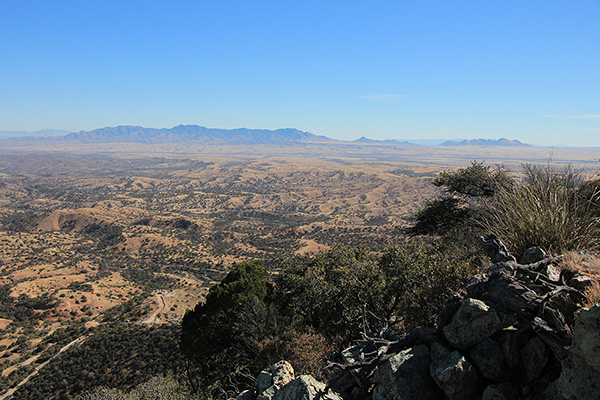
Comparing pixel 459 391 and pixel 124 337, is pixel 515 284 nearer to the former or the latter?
pixel 459 391

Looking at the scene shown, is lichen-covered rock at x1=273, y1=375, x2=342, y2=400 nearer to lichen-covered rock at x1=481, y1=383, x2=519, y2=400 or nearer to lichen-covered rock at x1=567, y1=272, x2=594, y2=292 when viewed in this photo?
lichen-covered rock at x1=481, y1=383, x2=519, y2=400

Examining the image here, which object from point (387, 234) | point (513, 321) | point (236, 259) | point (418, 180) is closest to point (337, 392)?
point (513, 321)

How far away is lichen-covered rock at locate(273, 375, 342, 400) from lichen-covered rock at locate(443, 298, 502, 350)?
2.57m

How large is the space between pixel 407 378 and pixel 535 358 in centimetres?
195

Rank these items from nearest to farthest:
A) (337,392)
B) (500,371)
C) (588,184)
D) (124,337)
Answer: (500,371) < (337,392) < (588,184) < (124,337)

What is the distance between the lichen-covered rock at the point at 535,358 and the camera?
191 inches

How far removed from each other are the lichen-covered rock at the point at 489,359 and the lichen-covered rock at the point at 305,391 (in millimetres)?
2676

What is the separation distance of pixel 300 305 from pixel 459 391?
39.6 ft

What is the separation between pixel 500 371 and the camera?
517 cm

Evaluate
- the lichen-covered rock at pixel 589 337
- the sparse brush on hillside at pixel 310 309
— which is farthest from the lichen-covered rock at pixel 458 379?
the sparse brush on hillside at pixel 310 309

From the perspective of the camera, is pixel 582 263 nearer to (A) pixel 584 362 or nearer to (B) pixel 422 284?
(A) pixel 584 362

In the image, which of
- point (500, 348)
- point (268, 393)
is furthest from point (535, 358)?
point (268, 393)

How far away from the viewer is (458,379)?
5.20 metres

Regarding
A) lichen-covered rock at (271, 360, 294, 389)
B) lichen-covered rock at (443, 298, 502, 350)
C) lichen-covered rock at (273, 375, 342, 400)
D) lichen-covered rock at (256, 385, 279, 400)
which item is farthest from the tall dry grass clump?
lichen-covered rock at (256, 385, 279, 400)
